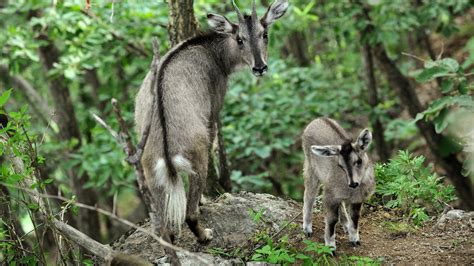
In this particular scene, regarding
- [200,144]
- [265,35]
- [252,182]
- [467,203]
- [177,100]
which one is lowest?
[467,203]

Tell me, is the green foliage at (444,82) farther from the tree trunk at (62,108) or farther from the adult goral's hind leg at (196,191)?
the tree trunk at (62,108)

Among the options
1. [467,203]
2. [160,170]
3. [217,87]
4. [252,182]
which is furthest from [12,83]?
[467,203]

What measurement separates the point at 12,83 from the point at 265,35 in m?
7.60

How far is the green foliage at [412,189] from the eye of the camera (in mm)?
6453

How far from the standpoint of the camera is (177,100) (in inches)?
240

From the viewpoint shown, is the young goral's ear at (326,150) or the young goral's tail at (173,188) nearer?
the young goral's tail at (173,188)

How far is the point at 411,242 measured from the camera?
6.09m

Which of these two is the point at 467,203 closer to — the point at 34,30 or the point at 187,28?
the point at 187,28

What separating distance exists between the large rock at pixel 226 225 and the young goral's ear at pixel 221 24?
192cm

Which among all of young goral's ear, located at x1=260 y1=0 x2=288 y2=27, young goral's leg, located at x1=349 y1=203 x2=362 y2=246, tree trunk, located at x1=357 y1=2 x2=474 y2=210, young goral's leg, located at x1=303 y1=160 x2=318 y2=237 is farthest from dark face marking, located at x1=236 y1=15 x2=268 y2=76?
tree trunk, located at x1=357 y1=2 x2=474 y2=210

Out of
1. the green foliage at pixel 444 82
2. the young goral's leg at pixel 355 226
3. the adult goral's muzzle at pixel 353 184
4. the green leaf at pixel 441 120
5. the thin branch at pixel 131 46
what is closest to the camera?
the adult goral's muzzle at pixel 353 184

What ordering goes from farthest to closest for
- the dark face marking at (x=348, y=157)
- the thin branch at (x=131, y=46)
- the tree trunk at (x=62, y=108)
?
the tree trunk at (x=62, y=108), the thin branch at (x=131, y=46), the dark face marking at (x=348, y=157)

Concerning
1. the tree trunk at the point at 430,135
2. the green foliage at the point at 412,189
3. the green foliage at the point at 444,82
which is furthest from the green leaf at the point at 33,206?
the tree trunk at the point at 430,135

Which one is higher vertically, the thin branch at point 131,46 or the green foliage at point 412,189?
the thin branch at point 131,46
